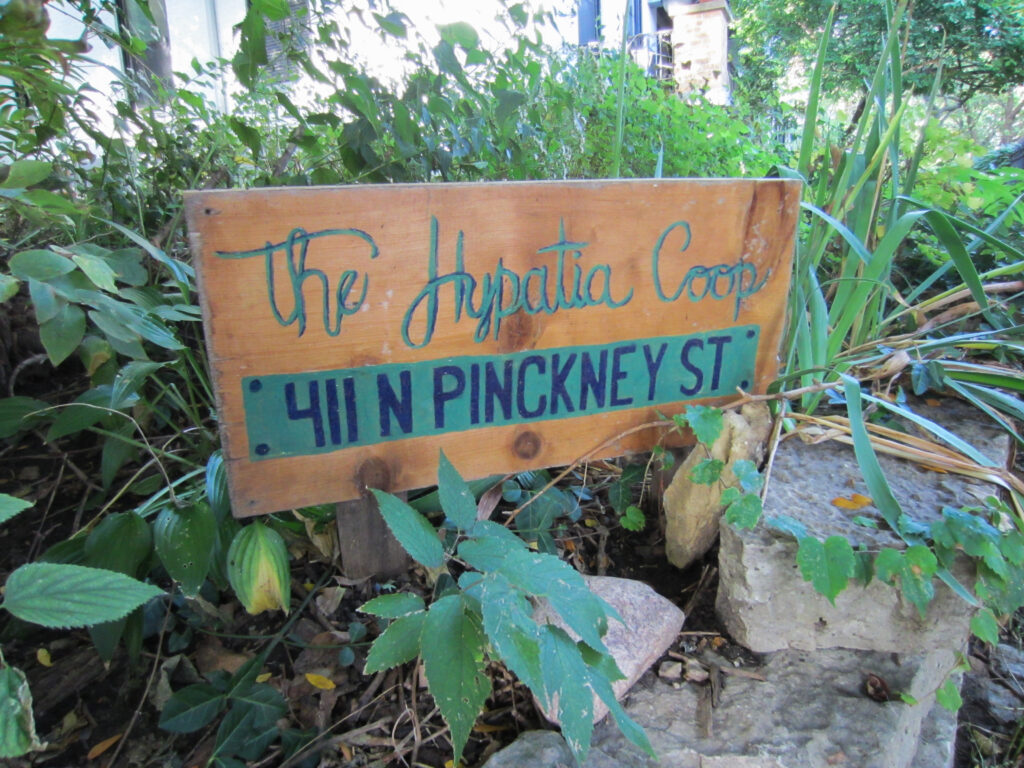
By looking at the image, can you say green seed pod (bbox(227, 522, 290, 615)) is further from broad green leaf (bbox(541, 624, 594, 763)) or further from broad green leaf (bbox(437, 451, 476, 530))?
broad green leaf (bbox(541, 624, 594, 763))

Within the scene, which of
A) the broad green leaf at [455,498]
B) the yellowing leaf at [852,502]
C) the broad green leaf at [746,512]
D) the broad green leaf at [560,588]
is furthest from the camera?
the yellowing leaf at [852,502]

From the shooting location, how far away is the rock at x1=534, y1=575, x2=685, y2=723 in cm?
109

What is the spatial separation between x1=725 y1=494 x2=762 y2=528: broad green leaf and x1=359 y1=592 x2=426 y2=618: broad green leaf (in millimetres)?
518

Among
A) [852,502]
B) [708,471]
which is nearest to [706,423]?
[708,471]

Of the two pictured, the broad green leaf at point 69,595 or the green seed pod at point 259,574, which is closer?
the broad green leaf at point 69,595

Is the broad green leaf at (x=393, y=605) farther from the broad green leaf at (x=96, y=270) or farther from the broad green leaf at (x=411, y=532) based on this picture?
the broad green leaf at (x=96, y=270)

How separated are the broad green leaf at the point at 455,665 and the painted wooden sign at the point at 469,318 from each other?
0.38m

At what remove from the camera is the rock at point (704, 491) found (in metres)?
1.25

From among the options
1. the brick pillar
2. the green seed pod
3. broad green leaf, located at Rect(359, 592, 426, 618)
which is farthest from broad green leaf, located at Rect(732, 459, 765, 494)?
the brick pillar

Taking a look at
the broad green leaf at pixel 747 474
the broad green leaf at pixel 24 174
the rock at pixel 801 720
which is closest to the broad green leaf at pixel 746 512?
the broad green leaf at pixel 747 474

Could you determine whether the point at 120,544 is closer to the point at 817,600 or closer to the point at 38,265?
the point at 38,265

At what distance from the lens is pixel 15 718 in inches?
21.1

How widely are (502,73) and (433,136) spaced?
201 mm

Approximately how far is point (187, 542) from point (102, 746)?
34 centimetres
